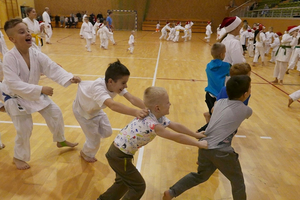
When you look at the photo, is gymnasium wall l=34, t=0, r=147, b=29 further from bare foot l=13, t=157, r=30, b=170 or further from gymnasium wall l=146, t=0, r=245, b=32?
bare foot l=13, t=157, r=30, b=170

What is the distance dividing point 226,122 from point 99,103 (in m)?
1.06

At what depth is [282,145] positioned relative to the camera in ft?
11.0

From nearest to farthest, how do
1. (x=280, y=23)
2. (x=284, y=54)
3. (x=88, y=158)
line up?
(x=88, y=158)
(x=284, y=54)
(x=280, y=23)

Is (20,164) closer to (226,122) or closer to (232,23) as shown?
(226,122)

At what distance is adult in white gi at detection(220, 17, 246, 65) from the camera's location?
10.0 ft

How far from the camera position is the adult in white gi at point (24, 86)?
231 cm

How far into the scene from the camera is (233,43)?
3066 mm

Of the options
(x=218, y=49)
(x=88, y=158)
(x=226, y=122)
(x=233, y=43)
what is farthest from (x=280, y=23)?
(x=88, y=158)

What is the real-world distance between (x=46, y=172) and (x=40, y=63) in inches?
48.6

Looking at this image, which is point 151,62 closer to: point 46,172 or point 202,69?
point 202,69

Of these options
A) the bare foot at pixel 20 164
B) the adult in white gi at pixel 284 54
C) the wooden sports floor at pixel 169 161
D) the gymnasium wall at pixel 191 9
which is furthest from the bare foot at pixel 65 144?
the gymnasium wall at pixel 191 9

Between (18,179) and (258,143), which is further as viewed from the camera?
(258,143)

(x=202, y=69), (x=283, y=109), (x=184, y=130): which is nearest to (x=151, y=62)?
(x=202, y=69)

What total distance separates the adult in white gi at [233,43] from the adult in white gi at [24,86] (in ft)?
6.66
